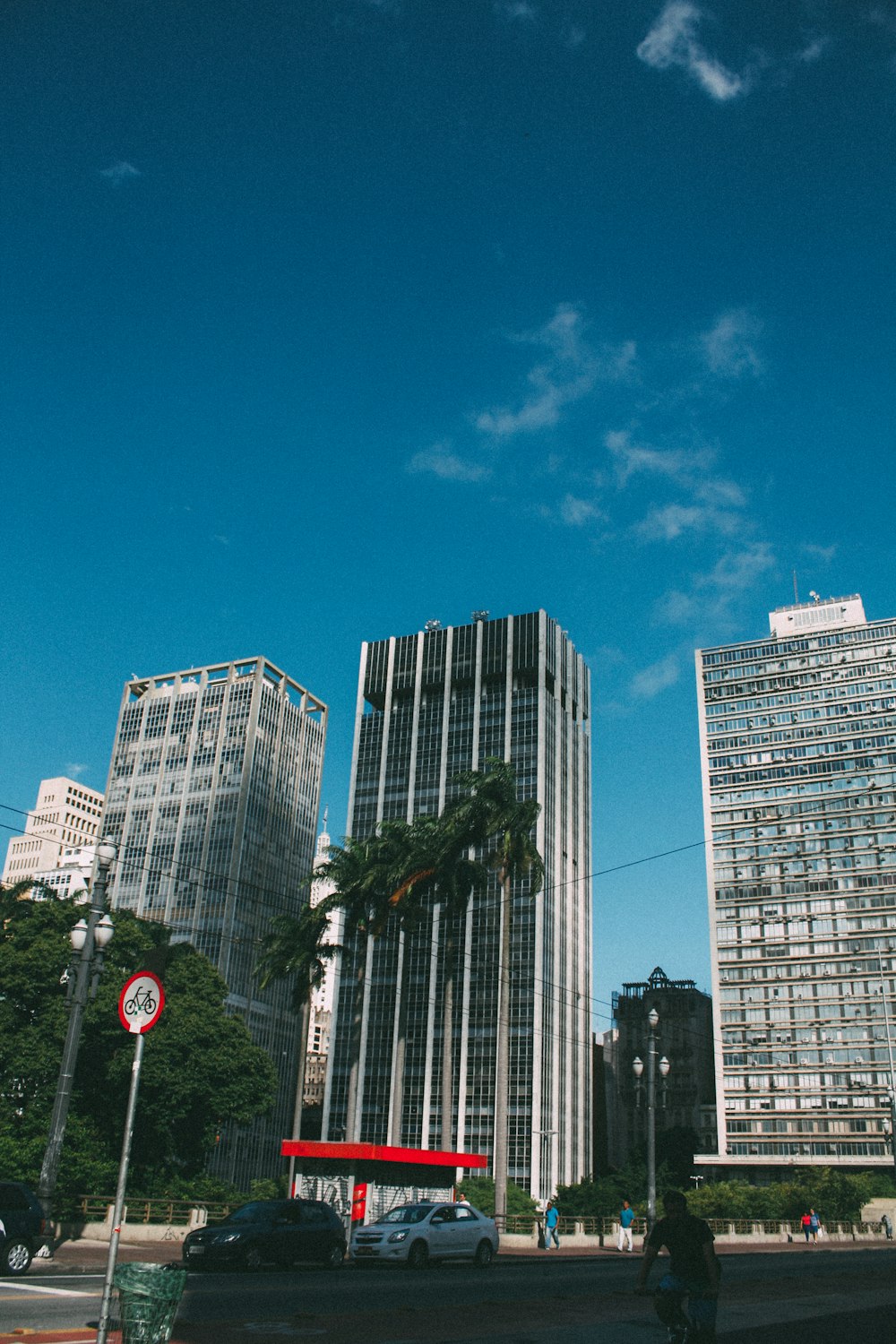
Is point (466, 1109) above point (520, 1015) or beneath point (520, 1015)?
beneath

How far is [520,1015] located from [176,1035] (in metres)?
65.6

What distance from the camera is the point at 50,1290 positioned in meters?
15.8

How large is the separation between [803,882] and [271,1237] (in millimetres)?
96828

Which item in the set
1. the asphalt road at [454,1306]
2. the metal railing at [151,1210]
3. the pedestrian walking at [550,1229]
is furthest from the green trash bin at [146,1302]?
the pedestrian walking at [550,1229]

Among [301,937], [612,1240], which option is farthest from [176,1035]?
[612,1240]

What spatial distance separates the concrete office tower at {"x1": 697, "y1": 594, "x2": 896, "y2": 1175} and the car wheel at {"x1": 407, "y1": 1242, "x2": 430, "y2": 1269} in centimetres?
8599

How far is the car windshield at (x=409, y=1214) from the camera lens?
24703mm

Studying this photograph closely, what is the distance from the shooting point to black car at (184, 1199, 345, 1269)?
21.6 metres

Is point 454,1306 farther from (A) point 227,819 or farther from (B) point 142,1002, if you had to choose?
(A) point 227,819

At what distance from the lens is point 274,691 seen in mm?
139250

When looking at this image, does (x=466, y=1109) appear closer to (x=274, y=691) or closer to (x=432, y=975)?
(x=432, y=975)

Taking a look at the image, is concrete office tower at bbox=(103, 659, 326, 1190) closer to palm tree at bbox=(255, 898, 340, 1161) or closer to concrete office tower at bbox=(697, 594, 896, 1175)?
concrete office tower at bbox=(697, 594, 896, 1175)

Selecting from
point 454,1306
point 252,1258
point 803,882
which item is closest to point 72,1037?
point 252,1258

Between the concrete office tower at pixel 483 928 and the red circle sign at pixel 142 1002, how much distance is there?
85664mm
